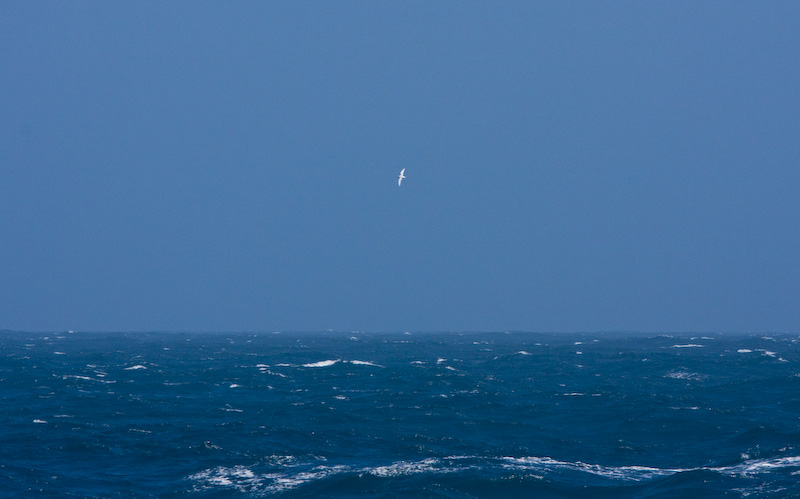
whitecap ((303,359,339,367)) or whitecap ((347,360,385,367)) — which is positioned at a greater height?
whitecap ((347,360,385,367))

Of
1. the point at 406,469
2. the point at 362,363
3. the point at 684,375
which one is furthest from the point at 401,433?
the point at 362,363

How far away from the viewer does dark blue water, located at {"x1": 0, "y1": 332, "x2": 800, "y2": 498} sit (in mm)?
25344

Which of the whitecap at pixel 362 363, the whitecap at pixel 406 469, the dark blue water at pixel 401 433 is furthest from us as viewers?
the whitecap at pixel 362 363

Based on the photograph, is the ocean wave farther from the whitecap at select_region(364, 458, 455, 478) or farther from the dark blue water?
the dark blue water

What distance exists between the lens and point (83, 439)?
3191 centimetres

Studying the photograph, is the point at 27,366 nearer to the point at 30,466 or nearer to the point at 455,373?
the point at 455,373

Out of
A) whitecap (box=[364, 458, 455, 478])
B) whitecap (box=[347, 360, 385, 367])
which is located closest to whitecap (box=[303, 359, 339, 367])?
whitecap (box=[347, 360, 385, 367])

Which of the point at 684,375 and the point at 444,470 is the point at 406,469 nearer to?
the point at 444,470

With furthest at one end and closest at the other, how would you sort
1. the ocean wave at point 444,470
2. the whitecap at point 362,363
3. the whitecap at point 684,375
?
the whitecap at point 362,363
the whitecap at point 684,375
the ocean wave at point 444,470

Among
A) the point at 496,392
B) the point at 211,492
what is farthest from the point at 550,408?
the point at 211,492

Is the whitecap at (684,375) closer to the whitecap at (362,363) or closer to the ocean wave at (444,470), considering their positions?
the whitecap at (362,363)

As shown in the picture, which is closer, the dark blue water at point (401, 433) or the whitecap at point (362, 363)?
the dark blue water at point (401, 433)

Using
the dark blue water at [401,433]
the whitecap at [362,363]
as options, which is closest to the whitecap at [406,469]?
the dark blue water at [401,433]

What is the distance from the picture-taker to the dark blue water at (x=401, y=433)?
25.3 metres
